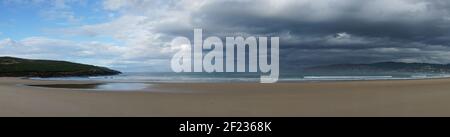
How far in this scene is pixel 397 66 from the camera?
537 ft

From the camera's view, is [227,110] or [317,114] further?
[227,110]
